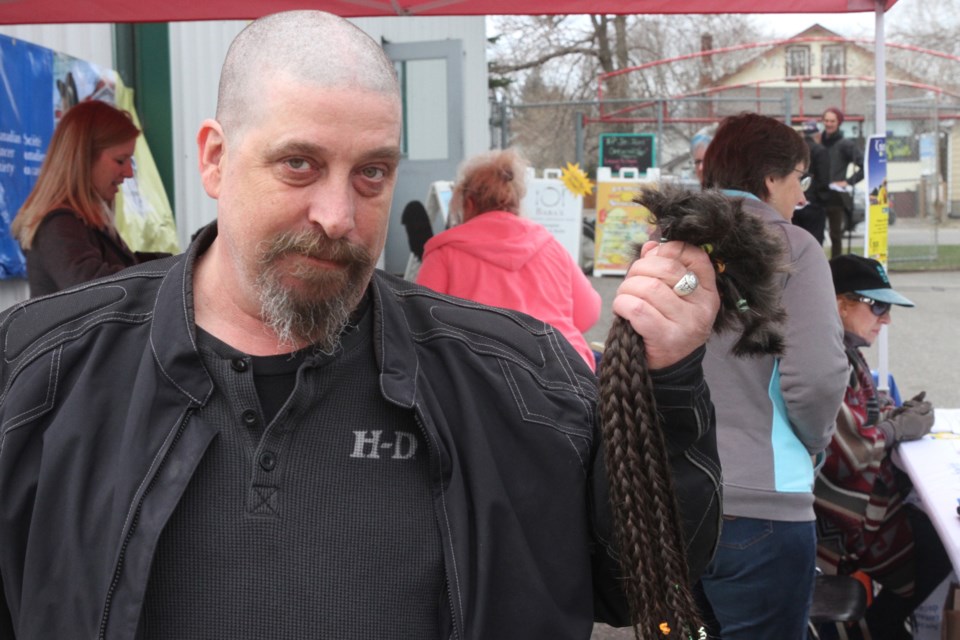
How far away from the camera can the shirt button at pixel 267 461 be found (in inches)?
60.1

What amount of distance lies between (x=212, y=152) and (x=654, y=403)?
82cm

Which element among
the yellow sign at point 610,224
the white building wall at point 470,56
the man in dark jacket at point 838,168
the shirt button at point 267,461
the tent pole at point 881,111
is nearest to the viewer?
the shirt button at point 267,461

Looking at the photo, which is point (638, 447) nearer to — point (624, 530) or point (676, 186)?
point (624, 530)

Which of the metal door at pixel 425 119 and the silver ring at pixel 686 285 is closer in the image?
the silver ring at pixel 686 285

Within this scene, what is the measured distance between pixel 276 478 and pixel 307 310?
259 millimetres

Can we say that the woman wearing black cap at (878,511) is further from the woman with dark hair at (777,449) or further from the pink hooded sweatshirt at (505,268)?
the pink hooded sweatshirt at (505,268)

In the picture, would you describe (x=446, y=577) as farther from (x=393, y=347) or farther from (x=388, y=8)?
(x=388, y=8)

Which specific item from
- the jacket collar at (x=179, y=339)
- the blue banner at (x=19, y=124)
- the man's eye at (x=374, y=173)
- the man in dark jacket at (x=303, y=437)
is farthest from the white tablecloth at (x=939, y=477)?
the blue banner at (x=19, y=124)

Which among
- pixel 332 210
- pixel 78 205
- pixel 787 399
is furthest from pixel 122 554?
pixel 78 205

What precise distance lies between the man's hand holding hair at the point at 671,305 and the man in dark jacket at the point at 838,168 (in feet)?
39.6

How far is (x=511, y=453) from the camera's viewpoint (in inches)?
63.1

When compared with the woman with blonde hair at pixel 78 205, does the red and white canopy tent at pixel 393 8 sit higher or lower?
higher

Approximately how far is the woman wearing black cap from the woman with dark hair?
0.97m

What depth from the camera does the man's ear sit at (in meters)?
1.64
